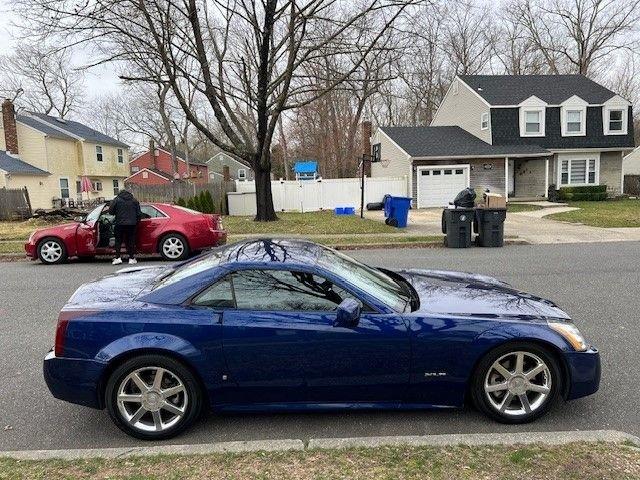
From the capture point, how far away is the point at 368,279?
3691mm

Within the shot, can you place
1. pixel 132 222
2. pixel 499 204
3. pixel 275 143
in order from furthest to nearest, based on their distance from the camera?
pixel 275 143 < pixel 499 204 < pixel 132 222

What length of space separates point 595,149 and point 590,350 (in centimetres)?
2774

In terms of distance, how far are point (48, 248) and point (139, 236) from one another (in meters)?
2.05

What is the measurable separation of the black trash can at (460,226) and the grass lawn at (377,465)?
32.7 feet

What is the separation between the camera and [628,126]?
27.2 m

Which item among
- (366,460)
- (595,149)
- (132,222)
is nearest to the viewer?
(366,460)

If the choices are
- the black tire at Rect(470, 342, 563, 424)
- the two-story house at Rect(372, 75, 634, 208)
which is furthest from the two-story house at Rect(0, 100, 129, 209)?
the black tire at Rect(470, 342, 563, 424)

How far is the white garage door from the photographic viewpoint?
24891 millimetres

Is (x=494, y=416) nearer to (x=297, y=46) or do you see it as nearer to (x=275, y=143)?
(x=297, y=46)

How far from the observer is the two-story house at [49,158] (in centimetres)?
2948

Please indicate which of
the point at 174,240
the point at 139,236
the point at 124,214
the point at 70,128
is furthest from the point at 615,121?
the point at 70,128

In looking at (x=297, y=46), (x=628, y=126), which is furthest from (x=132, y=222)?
(x=628, y=126)

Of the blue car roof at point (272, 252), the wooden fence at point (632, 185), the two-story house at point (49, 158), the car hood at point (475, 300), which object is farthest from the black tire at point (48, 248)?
the wooden fence at point (632, 185)

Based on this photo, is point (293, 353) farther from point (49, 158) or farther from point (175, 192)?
point (49, 158)
